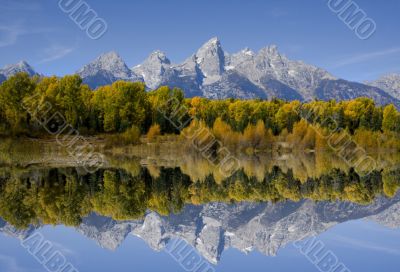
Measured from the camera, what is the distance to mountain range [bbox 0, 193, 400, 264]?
45.3 feet

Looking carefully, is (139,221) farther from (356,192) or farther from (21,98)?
(21,98)

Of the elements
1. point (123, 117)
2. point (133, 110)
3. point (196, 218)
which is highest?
point (133, 110)

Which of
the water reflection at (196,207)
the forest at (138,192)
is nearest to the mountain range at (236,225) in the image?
the water reflection at (196,207)

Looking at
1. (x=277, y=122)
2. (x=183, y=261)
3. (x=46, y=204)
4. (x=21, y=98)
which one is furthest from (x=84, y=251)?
(x=277, y=122)

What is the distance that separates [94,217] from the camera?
15.9 meters

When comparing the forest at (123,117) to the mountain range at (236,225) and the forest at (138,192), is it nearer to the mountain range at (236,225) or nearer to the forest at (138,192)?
the forest at (138,192)

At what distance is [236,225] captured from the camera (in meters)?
16.6

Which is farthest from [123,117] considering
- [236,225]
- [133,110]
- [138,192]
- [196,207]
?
[236,225]

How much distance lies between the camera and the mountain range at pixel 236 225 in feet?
45.3

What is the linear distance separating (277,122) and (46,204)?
73.2m

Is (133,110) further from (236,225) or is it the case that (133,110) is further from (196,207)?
(236,225)

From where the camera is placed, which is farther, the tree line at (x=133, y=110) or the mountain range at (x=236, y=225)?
the tree line at (x=133, y=110)

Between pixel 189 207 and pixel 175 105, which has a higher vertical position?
pixel 175 105

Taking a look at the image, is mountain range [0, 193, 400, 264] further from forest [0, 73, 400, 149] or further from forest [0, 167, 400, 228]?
forest [0, 73, 400, 149]
